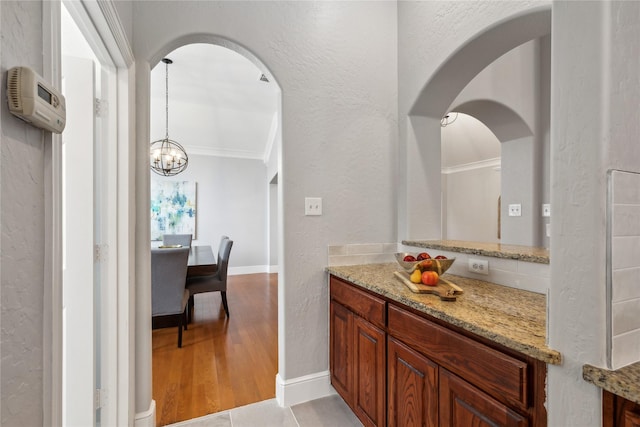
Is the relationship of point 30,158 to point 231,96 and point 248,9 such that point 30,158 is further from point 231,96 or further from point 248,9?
point 231,96

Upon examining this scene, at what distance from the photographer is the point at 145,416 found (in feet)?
5.44

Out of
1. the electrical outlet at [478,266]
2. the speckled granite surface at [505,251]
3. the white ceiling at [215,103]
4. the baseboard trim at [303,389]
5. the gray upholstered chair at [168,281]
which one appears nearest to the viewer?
the speckled granite surface at [505,251]

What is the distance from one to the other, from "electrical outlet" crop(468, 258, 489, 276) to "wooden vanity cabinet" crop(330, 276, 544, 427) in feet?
1.95

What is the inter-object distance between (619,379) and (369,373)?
1.11m

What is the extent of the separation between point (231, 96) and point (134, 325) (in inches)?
157

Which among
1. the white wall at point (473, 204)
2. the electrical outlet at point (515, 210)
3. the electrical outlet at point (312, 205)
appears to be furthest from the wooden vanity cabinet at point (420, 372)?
the white wall at point (473, 204)

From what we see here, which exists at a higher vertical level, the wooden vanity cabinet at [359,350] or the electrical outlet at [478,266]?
the electrical outlet at [478,266]

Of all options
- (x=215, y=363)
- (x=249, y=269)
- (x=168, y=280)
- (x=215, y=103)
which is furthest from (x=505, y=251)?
(x=249, y=269)

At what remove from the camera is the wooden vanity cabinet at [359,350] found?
148 cm

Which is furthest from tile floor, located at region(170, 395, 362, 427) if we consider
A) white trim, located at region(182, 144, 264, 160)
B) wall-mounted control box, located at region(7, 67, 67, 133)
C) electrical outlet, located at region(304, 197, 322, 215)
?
white trim, located at region(182, 144, 264, 160)

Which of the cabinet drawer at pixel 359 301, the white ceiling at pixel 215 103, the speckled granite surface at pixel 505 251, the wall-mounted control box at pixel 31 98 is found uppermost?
the white ceiling at pixel 215 103

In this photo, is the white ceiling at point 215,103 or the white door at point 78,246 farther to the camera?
the white ceiling at point 215,103

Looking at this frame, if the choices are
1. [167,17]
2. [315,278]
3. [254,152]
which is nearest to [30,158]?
[167,17]

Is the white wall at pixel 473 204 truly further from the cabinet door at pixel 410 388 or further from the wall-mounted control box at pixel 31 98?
the wall-mounted control box at pixel 31 98
